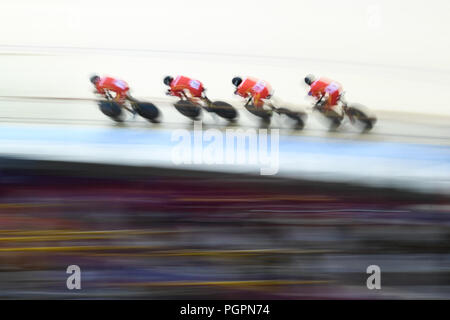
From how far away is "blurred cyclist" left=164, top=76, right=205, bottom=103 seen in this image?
2051 mm

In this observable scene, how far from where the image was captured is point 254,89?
2.09m

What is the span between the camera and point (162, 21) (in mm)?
2064

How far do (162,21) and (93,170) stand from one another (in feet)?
1.98

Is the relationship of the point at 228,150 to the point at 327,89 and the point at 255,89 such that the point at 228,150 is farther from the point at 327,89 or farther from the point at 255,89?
the point at 327,89

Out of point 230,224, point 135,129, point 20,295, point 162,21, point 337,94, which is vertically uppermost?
point 162,21

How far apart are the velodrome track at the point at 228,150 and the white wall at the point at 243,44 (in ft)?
0.28

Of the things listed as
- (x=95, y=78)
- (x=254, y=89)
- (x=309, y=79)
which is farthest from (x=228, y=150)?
(x=95, y=78)

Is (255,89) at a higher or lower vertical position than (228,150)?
higher

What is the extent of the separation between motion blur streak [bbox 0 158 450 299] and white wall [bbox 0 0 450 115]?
0.34m

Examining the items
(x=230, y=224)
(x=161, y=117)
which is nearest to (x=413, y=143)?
(x=230, y=224)

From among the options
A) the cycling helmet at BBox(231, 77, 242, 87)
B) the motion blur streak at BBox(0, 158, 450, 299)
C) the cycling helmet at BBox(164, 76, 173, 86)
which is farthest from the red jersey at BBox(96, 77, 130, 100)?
the cycling helmet at BBox(231, 77, 242, 87)

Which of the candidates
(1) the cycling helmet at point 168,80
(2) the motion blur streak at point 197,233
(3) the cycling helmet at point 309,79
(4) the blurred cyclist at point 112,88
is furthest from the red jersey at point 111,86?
(3) the cycling helmet at point 309,79

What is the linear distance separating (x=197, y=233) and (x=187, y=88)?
0.53 meters

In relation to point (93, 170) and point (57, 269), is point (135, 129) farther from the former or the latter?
point (57, 269)
